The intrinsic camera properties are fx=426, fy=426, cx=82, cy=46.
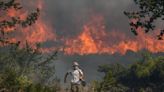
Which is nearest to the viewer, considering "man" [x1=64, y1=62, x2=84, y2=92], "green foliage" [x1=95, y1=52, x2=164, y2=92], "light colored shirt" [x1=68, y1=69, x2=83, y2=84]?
"man" [x1=64, y1=62, x2=84, y2=92]

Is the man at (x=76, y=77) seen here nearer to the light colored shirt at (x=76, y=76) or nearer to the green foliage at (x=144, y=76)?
the light colored shirt at (x=76, y=76)

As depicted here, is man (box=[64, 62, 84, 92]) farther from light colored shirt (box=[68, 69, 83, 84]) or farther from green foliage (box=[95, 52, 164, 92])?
green foliage (box=[95, 52, 164, 92])

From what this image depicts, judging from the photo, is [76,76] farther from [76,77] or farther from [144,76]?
[144,76]

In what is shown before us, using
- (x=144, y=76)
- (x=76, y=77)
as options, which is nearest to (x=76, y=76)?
(x=76, y=77)

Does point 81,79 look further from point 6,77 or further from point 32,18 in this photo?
point 32,18

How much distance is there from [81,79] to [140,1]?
7.05 m

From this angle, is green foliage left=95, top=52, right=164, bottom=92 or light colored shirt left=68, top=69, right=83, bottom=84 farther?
green foliage left=95, top=52, right=164, bottom=92

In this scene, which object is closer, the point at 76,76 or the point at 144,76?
the point at 76,76

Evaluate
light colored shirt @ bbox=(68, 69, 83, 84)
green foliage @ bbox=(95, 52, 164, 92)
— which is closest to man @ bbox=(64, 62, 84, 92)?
light colored shirt @ bbox=(68, 69, 83, 84)

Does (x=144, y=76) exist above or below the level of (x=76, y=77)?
below

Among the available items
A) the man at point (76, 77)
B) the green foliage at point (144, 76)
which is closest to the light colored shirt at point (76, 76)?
the man at point (76, 77)

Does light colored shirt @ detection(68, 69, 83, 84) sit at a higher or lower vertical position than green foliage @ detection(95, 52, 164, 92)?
higher

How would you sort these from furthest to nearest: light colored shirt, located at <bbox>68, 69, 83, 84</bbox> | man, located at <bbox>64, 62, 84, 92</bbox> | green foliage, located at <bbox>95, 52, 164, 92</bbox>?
green foliage, located at <bbox>95, 52, 164, 92</bbox> → light colored shirt, located at <bbox>68, 69, 83, 84</bbox> → man, located at <bbox>64, 62, 84, 92</bbox>

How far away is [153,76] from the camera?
48656mm
